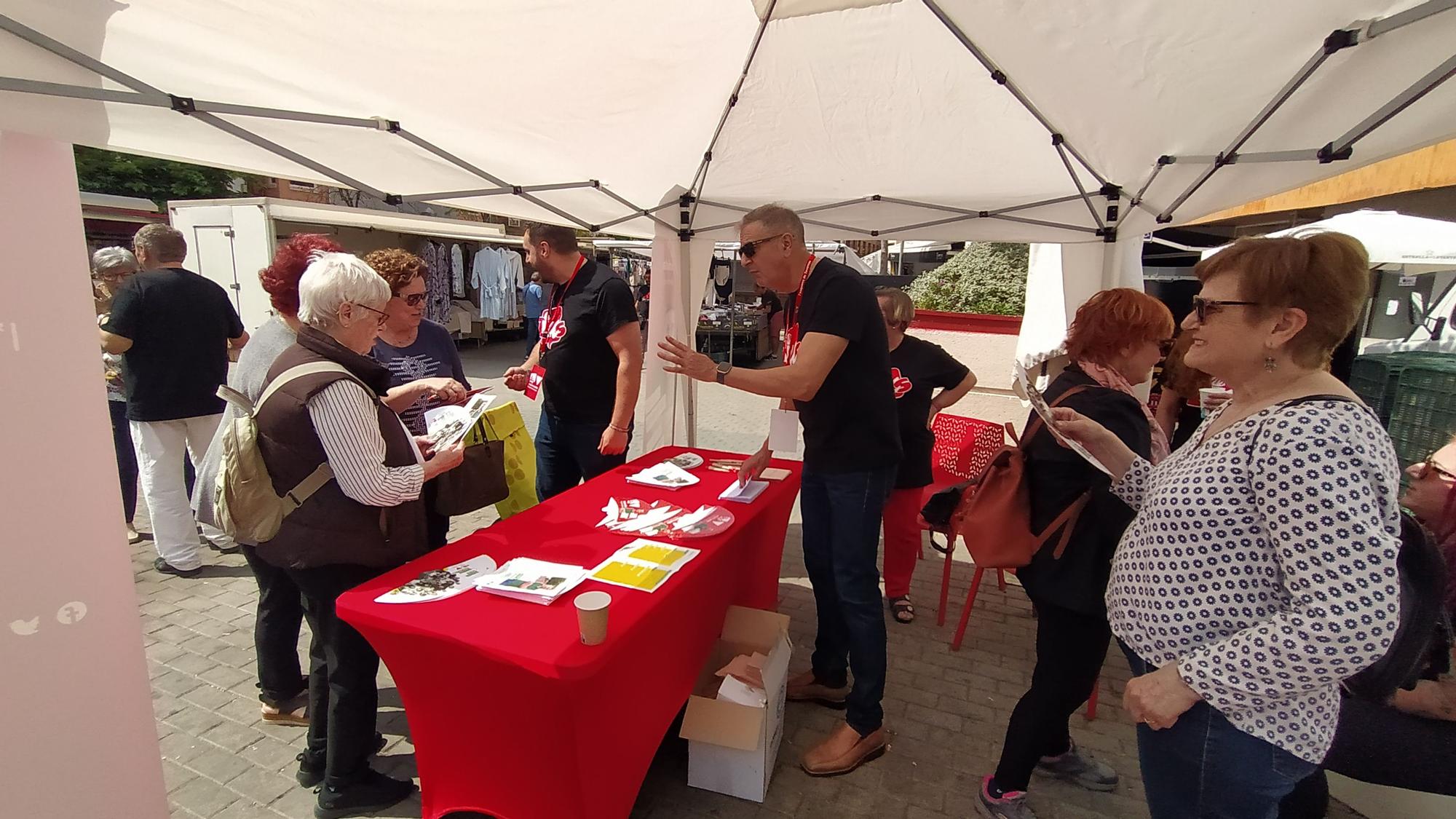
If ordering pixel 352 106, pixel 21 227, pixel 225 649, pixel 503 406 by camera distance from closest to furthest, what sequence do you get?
pixel 21 227 → pixel 352 106 → pixel 503 406 → pixel 225 649

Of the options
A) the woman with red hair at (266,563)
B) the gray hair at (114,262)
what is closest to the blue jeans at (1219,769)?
the woman with red hair at (266,563)

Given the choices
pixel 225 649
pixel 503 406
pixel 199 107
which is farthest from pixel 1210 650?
pixel 225 649

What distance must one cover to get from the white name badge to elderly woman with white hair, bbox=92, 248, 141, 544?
3743 millimetres

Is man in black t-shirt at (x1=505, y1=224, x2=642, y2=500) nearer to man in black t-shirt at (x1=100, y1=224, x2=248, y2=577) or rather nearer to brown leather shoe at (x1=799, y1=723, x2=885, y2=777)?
brown leather shoe at (x1=799, y1=723, x2=885, y2=777)

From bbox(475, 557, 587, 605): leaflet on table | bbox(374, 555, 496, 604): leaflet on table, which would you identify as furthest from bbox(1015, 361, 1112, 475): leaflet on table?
bbox(374, 555, 496, 604): leaflet on table

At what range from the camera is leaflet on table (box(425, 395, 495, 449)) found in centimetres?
227

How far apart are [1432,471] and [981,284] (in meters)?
5.87

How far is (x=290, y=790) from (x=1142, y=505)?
9.18 ft

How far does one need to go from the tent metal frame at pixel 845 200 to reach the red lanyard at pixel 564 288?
49cm

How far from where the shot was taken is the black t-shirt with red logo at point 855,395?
2219 mm

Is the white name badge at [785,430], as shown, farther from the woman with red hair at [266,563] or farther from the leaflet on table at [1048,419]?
the woman with red hair at [266,563]

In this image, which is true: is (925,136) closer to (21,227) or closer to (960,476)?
(960,476)

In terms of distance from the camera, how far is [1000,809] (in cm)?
218

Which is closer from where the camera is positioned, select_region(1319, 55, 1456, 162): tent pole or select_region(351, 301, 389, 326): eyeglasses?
select_region(1319, 55, 1456, 162): tent pole
